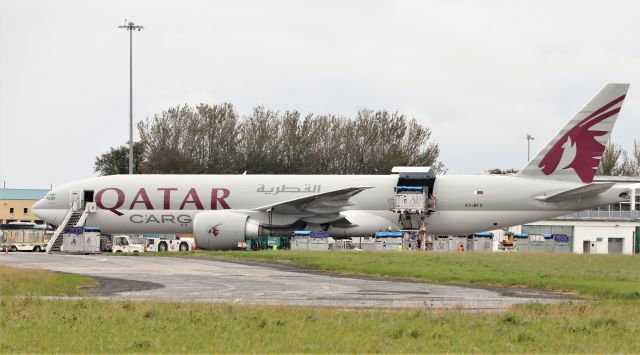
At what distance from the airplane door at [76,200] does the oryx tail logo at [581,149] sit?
1021 inches

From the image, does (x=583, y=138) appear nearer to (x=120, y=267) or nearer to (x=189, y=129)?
(x=120, y=267)

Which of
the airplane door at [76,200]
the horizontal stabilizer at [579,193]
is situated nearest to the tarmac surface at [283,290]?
Result: the airplane door at [76,200]

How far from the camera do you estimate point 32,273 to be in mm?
27281

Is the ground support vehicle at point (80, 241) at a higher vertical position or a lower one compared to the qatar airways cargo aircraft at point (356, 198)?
lower

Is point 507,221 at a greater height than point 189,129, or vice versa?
point 189,129

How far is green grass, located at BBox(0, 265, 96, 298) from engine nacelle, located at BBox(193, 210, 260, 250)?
22.2m

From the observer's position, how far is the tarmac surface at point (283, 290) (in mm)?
20688

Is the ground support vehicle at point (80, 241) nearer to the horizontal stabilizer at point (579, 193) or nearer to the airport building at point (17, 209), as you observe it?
the horizontal stabilizer at point (579, 193)

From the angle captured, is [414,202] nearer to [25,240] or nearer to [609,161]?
[25,240]

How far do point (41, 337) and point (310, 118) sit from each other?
89.0 meters

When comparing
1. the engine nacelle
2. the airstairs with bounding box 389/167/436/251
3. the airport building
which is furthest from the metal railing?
the airport building

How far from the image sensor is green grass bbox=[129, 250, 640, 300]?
25500mm

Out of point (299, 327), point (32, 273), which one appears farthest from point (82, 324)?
point (32, 273)

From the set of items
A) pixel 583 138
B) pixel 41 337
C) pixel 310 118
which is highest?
pixel 310 118
